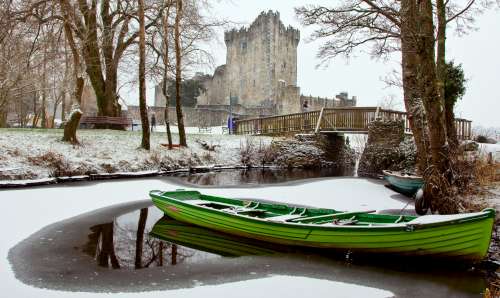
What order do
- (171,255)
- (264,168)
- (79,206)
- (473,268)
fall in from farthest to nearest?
1. (264,168)
2. (79,206)
3. (171,255)
4. (473,268)

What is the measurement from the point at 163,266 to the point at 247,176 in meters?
13.3

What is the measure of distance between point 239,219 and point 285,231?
1.02 meters

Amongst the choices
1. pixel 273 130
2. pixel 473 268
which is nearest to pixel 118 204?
pixel 473 268

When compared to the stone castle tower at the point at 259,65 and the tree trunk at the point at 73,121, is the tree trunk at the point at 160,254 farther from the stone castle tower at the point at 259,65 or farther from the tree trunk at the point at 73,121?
the stone castle tower at the point at 259,65

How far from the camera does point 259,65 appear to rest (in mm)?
52906

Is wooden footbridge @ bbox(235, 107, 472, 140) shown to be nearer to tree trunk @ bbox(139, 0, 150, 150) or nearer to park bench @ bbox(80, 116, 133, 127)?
park bench @ bbox(80, 116, 133, 127)

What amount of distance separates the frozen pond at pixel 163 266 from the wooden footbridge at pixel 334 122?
15.6 m

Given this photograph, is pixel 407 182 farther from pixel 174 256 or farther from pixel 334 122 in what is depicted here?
pixel 334 122

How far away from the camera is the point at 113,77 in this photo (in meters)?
24.8

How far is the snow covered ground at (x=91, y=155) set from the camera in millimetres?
16297

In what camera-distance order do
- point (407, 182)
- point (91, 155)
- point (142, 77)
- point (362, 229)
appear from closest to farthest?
point (362, 229), point (407, 182), point (91, 155), point (142, 77)

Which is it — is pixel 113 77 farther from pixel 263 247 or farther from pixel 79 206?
pixel 263 247

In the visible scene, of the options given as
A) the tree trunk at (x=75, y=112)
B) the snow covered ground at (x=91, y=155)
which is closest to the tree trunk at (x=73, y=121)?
the tree trunk at (x=75, y=112)

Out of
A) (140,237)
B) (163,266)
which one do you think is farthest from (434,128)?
(140,237)
